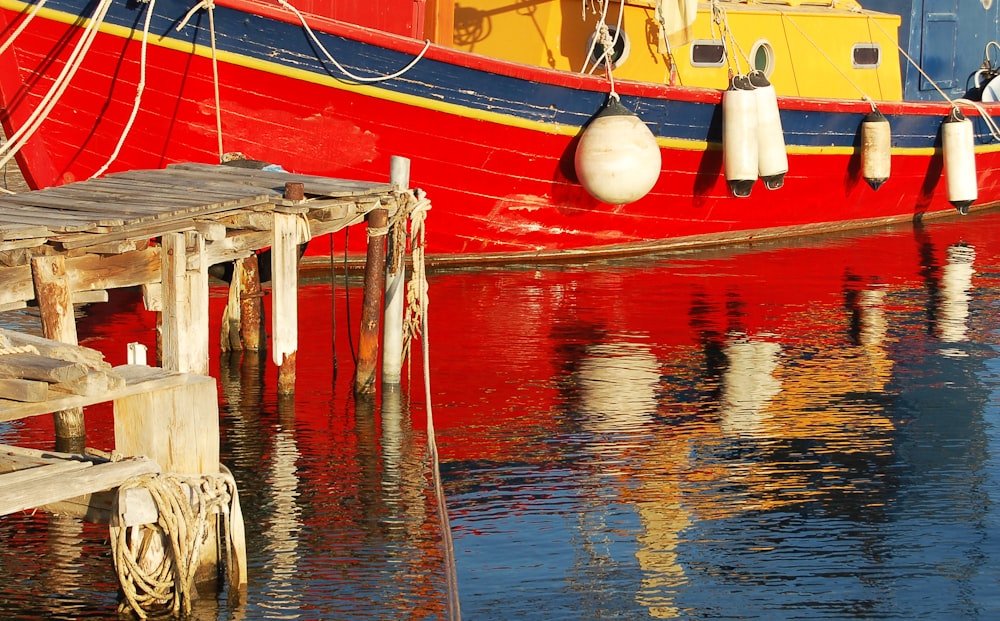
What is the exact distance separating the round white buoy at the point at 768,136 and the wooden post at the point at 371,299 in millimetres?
6626

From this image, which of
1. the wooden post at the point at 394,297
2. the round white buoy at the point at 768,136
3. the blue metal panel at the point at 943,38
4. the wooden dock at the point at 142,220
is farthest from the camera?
the blue metal panel at the point at 943,38

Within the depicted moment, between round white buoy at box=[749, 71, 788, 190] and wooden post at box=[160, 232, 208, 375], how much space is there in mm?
8473

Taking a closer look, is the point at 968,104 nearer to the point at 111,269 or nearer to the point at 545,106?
the point at 545,106

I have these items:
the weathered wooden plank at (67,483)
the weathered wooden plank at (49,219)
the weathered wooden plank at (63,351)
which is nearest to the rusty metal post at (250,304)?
the weathered wooden plank at (49,219)

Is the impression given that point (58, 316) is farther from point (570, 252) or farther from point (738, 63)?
point (738, 63)

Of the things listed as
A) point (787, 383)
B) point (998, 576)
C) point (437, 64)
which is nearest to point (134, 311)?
point (437, 64)

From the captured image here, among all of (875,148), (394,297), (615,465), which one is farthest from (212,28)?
(875,148)

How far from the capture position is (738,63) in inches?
648

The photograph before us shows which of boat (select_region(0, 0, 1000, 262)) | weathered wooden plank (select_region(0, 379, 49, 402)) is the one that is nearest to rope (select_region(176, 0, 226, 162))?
boat (select_region(0, 0, 1000, 262))

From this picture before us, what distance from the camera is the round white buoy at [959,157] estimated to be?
18.0 m

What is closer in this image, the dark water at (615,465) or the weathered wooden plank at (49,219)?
the dark water at (615,465)

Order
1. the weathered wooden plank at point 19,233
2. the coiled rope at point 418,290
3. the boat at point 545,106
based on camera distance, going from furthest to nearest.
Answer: the boat at point 545,106
the coiled rope at point 418,290
the weathered wooden plank at point 19,233

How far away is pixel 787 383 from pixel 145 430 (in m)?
5.69

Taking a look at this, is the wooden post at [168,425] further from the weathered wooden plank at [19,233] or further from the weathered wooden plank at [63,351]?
the weathered wooden plank at [19,233]
